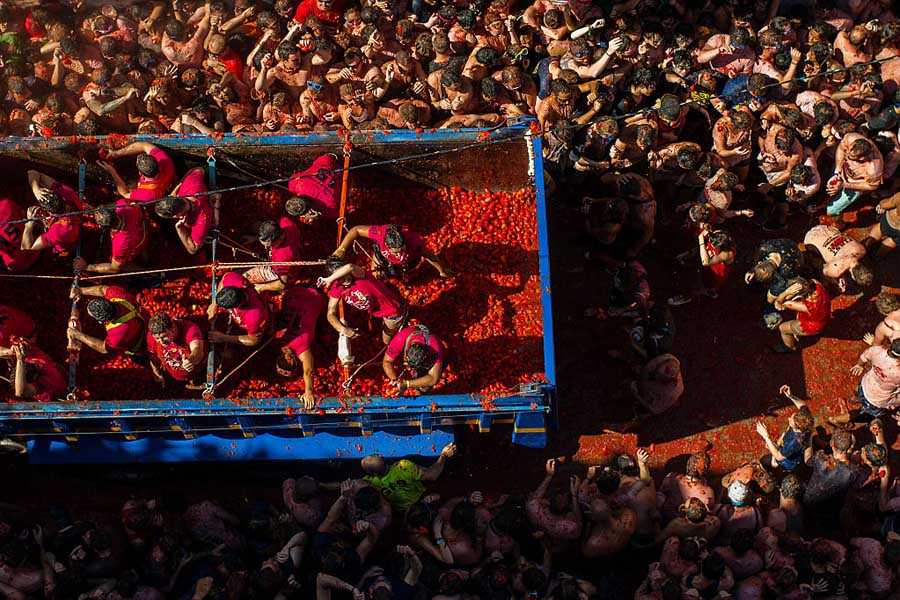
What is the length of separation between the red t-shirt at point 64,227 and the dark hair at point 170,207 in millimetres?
1003

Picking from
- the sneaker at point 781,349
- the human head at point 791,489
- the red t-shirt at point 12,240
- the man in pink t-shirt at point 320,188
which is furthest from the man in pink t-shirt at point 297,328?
the sneaker at point 781,349

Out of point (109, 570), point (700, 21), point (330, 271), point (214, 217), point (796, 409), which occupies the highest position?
point (700, 21)

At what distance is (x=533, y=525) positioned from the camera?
8.66m

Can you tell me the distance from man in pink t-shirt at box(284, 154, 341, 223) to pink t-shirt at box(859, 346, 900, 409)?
6.25 metres

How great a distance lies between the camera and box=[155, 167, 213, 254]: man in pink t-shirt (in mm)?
9023

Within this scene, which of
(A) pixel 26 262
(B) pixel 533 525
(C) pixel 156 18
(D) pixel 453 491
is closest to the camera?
(B) pixel 533 525

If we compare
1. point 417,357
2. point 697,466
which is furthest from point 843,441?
point 417,357

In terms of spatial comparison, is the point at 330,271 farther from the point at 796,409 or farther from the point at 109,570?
the point at 796,409

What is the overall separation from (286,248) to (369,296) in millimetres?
1147

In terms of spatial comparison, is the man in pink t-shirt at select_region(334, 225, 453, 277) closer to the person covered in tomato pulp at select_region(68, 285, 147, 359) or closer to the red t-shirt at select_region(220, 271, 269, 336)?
the red t-shirt at select_region(220, 271, 269, 336)

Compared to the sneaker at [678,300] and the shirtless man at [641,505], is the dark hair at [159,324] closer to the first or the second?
the shirtless man at [641,505]

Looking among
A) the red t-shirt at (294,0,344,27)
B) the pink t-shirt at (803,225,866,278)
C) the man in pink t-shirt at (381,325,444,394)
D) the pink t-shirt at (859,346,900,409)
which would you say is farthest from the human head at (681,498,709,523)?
the red t-shirt at (294,0,344,27)

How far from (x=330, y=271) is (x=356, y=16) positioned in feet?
12.8

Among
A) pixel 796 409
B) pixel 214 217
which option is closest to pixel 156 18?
pixel 214 217
